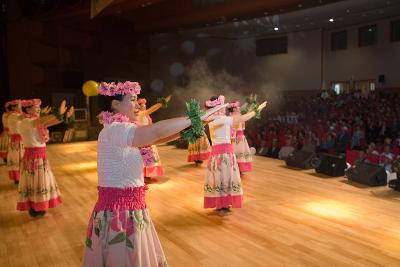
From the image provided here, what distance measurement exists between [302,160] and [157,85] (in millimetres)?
11565

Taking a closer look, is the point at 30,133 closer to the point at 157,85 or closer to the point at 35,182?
the point at 35,182

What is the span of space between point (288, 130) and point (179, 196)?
22.3 feet

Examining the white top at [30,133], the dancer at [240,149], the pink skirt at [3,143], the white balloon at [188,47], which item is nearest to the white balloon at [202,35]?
the white balloon at [188,47]

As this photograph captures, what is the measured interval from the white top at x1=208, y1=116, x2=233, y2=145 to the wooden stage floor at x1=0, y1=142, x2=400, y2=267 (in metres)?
1.12

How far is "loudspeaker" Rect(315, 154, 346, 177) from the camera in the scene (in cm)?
767

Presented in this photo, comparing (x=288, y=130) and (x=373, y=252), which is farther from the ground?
(x=288, y=130)

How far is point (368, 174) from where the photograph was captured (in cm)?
686

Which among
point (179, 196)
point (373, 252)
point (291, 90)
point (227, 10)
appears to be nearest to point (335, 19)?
point (291, 90)

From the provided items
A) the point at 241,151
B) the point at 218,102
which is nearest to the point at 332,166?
the point at 241,151

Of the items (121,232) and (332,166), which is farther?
(332,166)

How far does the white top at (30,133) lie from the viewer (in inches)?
203

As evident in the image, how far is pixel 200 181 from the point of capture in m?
7.63

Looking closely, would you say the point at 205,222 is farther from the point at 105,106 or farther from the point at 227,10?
the point at 227,10

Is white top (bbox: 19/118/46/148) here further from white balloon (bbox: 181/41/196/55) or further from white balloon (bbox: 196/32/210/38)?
white balloon (bbox: 196/32/210/38)
